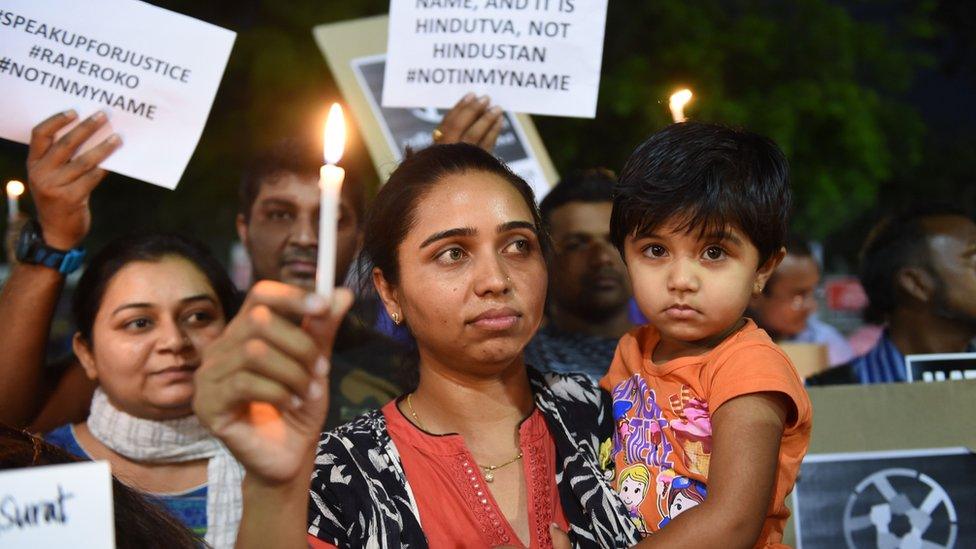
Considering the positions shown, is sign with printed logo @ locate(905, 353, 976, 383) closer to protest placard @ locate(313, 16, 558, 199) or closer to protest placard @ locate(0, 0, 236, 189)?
protest placard @ locate(313, 16, 558, 199)

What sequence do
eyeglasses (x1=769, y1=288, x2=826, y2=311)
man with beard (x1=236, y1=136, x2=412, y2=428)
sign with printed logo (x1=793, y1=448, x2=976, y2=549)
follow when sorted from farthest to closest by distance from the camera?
A: eyeglasses (x1=769, y1=288, x2=826, y2=311) < man with beard (x1=236, y1=136, x2=412, y2=428) < sign with printed logo (x1=793, y1=448, x2=976, y2=549)

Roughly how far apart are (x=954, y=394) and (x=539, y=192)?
6.98ft

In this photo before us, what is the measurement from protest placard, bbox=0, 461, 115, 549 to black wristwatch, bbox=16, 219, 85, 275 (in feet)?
4.92

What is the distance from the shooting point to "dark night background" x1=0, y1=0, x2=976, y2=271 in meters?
11.1

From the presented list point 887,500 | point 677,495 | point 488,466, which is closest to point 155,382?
point 488,466

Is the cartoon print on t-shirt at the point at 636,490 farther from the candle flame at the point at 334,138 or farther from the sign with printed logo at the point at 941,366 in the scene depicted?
the sign with printed logo at the point at 941,366

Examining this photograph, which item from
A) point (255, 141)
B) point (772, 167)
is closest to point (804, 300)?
point (772, 167)

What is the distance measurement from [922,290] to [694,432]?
2.28 meters

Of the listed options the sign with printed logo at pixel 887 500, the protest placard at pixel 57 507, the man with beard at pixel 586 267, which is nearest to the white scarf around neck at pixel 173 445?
the protest placard at pixel 57 507

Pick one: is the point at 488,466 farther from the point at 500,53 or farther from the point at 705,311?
the point at 500,53

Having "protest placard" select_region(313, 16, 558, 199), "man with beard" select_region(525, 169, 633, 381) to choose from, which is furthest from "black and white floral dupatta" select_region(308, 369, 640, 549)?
"protest placard" select_region(313, 16, 558, 199)

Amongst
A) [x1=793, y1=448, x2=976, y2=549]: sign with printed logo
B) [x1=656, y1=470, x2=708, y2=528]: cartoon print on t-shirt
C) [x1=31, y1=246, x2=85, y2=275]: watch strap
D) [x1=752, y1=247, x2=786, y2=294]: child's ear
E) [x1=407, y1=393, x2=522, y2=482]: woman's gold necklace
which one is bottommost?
[x1=793, y1=448, x2=976, y2=549]: sign with printed logo

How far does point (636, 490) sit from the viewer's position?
7.57 ft

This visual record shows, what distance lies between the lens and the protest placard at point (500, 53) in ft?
11.2
